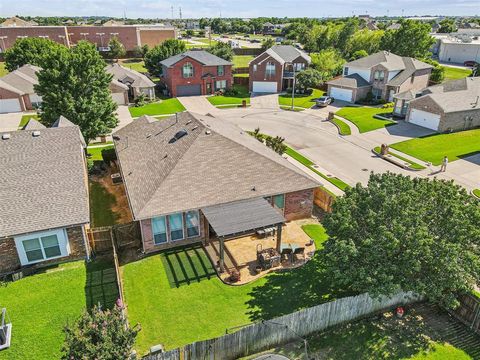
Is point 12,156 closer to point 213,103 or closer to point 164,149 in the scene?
point 164,149

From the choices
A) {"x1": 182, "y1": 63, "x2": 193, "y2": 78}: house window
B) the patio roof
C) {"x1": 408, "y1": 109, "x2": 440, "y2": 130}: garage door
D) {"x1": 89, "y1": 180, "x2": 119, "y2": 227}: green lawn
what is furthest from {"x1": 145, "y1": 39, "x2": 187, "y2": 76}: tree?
the patio roof

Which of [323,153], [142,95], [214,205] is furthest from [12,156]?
[142,95]

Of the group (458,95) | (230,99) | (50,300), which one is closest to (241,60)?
(230,99)

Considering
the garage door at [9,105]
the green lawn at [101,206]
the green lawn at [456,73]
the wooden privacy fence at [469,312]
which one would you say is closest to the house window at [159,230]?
the green lawn at [101,206]

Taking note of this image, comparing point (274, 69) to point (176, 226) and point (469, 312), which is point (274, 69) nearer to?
point (176, 226)

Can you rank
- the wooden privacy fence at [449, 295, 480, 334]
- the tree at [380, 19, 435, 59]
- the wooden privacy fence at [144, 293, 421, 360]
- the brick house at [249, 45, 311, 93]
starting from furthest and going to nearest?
the tree at [380, 19, 435, 59] < the brick house at [249, 45, 311, 93] < the wooden privacy fence at [449, 295, 480, 334] < the wooden privacy fence at [144, 293, 421, 360]

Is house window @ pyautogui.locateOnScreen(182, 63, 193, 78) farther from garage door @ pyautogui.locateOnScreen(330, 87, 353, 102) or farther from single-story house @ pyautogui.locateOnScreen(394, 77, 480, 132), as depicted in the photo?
single-story house @ pyautogui.locateOnScreen(394, 77, 480, 132)

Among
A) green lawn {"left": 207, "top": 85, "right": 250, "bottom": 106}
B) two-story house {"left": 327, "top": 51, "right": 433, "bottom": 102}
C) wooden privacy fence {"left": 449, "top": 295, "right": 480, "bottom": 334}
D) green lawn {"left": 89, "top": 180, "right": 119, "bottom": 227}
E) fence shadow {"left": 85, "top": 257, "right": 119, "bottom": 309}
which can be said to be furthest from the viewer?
green lawn {"left": 207, "top": 85, "right": 250, "bottom": 106}
